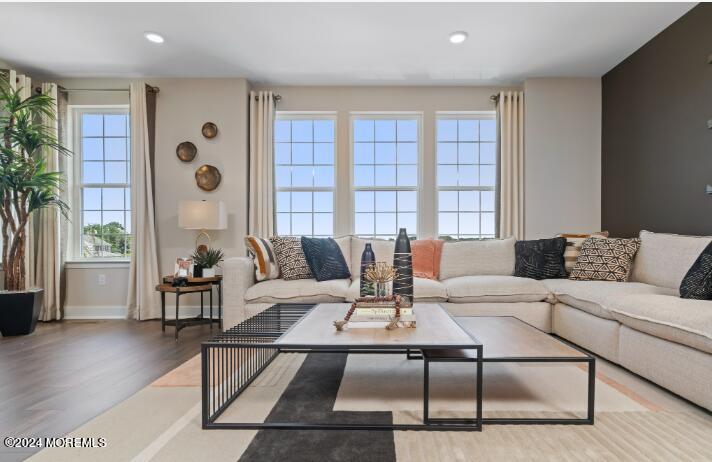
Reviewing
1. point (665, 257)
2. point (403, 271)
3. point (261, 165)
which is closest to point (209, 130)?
point (261, 165)

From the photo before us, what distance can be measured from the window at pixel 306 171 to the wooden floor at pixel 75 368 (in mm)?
1659

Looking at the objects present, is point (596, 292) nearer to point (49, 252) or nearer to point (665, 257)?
point (665, 257)

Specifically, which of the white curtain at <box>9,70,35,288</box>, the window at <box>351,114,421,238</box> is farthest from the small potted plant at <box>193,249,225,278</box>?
the white curtain at <box>9,70,35,288</box>

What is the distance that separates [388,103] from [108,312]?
3.99 meters

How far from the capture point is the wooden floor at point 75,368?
1.78 m

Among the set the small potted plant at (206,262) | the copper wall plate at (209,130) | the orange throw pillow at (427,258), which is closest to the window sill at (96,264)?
the small potted plant at (206,262)

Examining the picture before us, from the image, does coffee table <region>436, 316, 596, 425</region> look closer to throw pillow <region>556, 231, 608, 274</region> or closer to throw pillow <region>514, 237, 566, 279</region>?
throw pillow <region>514, 237, 566, 279</region>

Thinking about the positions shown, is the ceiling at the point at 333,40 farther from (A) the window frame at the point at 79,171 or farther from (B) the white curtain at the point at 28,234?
(A) the window frame at the point at 79,171

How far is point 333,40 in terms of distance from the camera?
3490mm

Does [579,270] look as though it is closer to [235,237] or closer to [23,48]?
[235,237]

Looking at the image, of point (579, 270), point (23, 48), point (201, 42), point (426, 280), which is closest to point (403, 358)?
point (426, 280)

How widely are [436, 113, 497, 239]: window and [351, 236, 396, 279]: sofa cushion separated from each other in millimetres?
1003

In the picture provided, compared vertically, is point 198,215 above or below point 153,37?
below

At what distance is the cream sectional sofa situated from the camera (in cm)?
191
